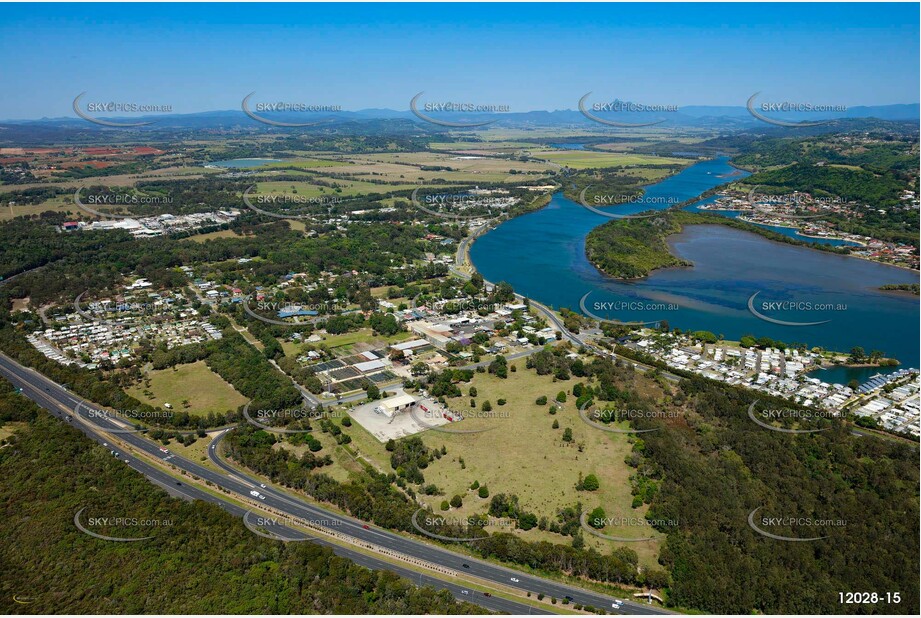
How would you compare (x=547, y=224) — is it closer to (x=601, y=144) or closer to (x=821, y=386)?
(x=821, y=386)

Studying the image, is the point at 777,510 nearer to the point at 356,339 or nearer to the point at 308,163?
the point at 356,339

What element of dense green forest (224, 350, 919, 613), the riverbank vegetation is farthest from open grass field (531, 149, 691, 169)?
dense green forest (224, 350, 919, 613)

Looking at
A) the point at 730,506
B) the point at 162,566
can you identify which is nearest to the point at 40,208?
the point at 162,566

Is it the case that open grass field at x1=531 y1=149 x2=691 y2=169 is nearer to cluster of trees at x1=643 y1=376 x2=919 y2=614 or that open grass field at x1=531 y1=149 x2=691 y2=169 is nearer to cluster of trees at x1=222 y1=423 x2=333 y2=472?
cluster of trees at x1=643 y1=376 x2=919 y2=614

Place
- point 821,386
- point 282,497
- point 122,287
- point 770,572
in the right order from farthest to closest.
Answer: point 122,287 → point 821,386 → point 282,497 → point 770,572

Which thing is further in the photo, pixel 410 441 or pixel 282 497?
pixel 410 441

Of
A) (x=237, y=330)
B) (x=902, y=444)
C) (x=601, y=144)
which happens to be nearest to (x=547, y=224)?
(x=237, y=330)
